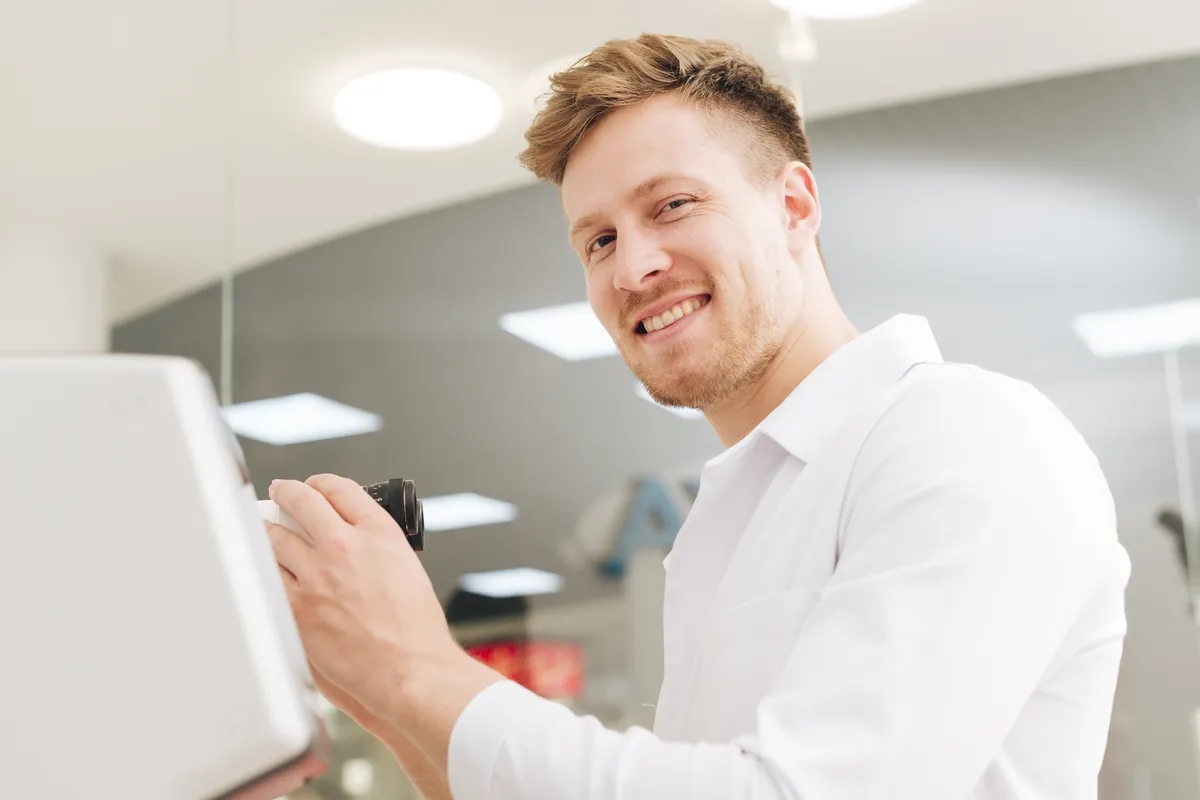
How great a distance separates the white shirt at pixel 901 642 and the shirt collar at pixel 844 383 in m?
0.07

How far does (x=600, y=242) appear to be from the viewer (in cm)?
123

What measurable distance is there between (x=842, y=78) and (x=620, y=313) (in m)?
1.90

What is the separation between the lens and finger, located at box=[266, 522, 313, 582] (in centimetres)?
68

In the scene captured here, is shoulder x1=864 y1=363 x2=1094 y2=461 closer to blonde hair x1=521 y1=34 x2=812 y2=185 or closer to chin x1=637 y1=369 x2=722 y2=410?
chin x1=637 y1=369 x2=722 y2=410

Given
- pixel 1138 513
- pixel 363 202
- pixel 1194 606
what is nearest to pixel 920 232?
pixel 1138 513

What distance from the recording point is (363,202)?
286 centimetres

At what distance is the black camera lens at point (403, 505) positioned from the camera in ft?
2.53

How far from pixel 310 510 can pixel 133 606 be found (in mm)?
218

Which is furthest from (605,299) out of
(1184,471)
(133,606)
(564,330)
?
(1184,471)

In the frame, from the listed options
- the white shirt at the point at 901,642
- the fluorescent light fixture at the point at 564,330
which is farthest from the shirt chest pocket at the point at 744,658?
the fluorescent light fixture at the point at 564,330

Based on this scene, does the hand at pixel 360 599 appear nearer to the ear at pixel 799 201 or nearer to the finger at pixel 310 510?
the finger at pixel 310 510

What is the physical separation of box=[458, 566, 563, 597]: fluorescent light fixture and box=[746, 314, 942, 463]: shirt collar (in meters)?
1.80

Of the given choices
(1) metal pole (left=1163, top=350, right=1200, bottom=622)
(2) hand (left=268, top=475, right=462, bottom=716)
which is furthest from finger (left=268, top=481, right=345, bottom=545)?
(1) metal pole (left=1163, top=350, right=1200, bottom=622)

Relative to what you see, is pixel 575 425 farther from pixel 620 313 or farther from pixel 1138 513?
pixel 620 313
